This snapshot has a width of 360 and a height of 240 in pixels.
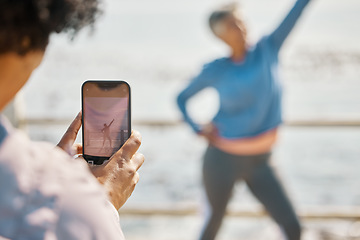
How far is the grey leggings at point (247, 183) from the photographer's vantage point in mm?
2432

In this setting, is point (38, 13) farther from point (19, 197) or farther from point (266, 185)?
point (266, 185)

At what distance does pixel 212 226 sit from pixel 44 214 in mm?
2158

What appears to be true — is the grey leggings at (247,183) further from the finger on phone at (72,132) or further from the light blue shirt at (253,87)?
the finger on phone at (72,132)

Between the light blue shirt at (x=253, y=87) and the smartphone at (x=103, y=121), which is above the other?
the smartphone at (x=103, y=121)

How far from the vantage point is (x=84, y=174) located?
55 cm

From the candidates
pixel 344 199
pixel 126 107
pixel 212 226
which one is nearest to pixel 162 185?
pixel 344 199

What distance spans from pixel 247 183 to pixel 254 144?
0.18 meters

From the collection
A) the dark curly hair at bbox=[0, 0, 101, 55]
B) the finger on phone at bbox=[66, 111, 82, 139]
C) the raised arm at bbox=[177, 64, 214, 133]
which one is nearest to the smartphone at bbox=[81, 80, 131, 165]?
the finger on phone at bbox=[66, 111, 82, 139]

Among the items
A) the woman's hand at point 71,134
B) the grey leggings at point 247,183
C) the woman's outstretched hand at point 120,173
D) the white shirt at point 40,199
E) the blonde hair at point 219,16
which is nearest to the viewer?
the white shirt at point 40,199

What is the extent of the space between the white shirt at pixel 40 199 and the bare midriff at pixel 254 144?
6.60 ft

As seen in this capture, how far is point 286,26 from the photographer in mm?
2547

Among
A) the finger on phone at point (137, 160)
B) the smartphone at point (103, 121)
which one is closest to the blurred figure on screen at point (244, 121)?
the smartphone at point (103, 121)

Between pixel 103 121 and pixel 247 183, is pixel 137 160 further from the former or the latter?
pixel 247 183

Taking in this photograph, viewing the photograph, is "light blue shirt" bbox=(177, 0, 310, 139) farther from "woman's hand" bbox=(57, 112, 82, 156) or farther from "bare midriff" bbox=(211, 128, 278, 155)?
"woman's hand" bbox=(57, 112, 82, 156)
